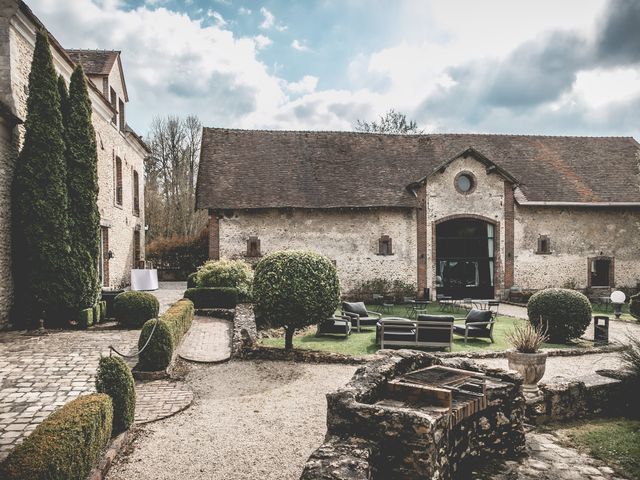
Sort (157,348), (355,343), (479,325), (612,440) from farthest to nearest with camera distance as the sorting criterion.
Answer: (479,325), (355,343), (157,348), (612,440)

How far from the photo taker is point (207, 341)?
39.6ft

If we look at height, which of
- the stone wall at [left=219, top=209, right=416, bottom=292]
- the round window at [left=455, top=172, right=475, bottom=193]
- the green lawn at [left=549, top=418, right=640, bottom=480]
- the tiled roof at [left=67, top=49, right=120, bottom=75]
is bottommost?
the green lawn at [left=549, top=418, right=640, bottom=480]

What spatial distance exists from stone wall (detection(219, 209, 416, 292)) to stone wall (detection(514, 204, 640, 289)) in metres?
5.58

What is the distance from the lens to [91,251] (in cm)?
1334

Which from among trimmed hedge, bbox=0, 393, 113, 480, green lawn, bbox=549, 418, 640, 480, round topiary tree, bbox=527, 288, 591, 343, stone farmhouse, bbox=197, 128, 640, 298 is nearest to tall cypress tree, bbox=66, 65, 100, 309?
stone farmhouse, bbox=197, 128, 640, 298

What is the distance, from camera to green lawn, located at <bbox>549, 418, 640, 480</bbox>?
5500mm

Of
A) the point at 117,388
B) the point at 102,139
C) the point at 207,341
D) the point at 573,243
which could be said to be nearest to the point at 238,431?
the point at 117,388

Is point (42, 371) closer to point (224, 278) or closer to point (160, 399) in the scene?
point (160, 399)

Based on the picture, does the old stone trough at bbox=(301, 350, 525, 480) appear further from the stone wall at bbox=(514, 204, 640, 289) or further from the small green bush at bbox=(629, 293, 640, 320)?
the stone wall at bbox=(514, 204, 640, 289)

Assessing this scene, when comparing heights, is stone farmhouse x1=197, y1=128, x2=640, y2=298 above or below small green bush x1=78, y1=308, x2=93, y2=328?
above

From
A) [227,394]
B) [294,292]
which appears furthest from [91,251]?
[227,394]

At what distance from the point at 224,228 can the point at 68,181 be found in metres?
8.26

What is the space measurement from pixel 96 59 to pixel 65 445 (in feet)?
60.5

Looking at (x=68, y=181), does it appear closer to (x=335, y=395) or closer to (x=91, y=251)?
(x=91, y=251)
